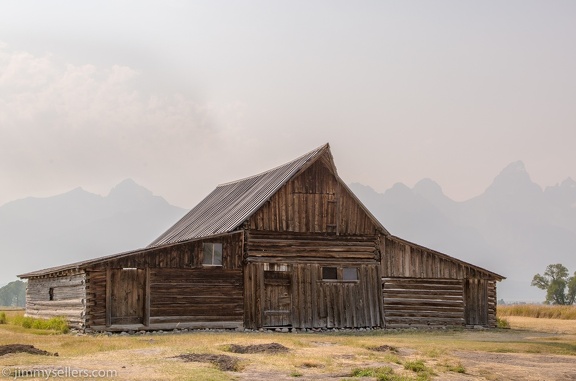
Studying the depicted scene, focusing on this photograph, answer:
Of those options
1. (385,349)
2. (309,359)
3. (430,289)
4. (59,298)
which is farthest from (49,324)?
(430,289)

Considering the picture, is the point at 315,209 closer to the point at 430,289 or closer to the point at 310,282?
the point at 310,282

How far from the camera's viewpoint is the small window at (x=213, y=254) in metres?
35.5

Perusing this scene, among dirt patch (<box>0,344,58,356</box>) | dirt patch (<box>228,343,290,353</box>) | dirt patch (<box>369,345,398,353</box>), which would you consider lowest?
dirt patch (<box>369,345,398,353</box>)

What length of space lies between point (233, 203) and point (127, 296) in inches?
405

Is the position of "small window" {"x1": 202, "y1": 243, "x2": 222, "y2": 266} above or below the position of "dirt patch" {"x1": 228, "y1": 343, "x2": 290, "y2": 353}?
Answer: above

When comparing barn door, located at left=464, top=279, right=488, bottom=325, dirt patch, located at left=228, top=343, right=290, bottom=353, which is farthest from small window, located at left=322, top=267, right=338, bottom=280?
dirt patch, located at left=228, top=343, right=290, bottom=353

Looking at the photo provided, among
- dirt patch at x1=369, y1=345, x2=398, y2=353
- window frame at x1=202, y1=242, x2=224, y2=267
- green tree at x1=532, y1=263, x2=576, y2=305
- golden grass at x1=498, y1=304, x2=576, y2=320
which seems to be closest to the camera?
dirt patch at x1=369, y1=345, x2=398, y2=353

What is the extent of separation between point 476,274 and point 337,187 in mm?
9016

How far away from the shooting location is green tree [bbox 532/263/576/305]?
103 metres

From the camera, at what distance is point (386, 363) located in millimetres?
20875

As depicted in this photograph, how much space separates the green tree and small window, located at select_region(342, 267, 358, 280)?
7220cm

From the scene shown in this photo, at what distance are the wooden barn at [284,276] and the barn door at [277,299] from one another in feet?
0.15

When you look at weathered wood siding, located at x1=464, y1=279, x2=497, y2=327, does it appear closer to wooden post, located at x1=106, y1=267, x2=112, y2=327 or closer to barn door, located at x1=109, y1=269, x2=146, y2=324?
barn door, located at x1=109, y1=269, x2=146, y2=324

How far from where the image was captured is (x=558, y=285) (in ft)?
342
